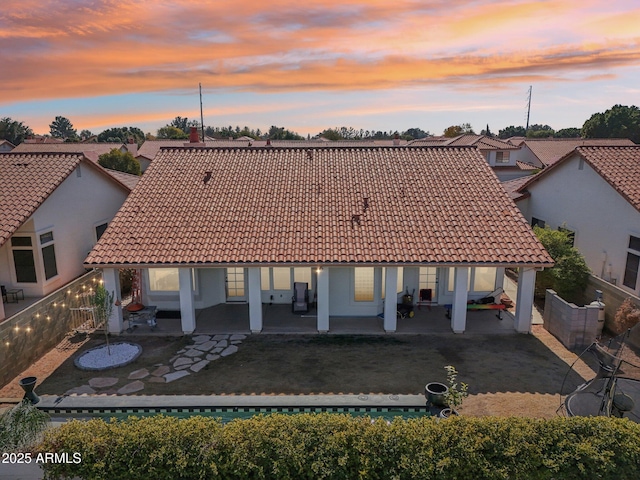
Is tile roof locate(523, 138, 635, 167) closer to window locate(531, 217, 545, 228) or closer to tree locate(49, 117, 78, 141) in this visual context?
window locate(531, 217, 545, 228)

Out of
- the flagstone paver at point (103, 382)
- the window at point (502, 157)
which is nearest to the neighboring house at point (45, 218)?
the flagstone paver at point (103, 382)

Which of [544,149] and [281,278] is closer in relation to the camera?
[281,278]

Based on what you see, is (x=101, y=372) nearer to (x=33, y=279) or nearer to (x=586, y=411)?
(x=33, y=279)

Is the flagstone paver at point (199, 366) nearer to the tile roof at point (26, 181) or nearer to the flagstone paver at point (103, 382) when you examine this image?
the flagstone paver at point (103, 382)

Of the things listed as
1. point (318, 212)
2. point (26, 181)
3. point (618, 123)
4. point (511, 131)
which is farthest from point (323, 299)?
point (511, 131)

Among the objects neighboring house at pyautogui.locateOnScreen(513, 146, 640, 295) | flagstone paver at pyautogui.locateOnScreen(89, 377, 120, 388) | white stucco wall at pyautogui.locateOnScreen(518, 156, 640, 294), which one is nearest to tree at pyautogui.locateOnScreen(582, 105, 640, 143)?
white stucco wall at pyautogui.locateOnScreen(518, 156, 640, 294)

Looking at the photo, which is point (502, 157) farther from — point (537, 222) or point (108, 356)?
point (108, 356)
